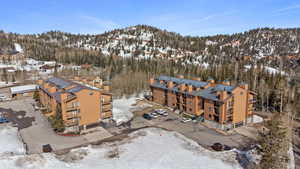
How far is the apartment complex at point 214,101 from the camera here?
31.6m

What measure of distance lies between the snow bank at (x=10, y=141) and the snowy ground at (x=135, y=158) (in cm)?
88

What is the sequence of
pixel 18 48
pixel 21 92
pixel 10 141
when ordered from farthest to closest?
pixel 18 48
pixel 21 92
pixel 10 141

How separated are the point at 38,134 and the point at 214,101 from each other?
2953 cm

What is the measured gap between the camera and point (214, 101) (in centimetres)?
3269

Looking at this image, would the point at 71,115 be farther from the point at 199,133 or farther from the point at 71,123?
the point at 199,133

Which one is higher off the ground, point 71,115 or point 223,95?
point 223,95

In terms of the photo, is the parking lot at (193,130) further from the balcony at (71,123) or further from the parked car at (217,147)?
the balcony at (71,123)

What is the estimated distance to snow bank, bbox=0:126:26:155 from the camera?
23938mm

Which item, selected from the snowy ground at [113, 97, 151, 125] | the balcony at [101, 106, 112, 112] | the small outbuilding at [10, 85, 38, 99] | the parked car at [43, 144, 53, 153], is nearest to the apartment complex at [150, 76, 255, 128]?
the snowy ground at [113, 97, 151, 125]

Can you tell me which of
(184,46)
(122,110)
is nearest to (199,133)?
(122,110)

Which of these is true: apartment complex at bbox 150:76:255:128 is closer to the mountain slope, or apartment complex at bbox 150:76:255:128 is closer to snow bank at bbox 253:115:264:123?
snow bank at bbox 253:115:264:123

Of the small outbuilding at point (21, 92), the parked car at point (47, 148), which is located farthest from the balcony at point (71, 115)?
the small outbuilding at point (21, 92)

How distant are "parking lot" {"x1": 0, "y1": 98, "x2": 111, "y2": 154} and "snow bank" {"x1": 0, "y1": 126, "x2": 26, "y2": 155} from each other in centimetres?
75

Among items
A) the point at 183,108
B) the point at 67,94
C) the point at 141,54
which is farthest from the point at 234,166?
the point at 141,54
